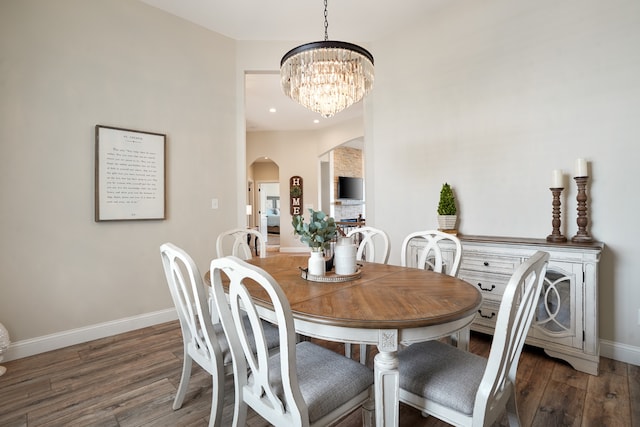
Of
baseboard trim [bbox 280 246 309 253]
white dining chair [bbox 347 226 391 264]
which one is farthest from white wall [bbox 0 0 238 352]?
baseboard trim [bbox 280 246 309 253]

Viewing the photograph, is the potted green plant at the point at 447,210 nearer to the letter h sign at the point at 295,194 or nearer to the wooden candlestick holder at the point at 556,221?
the wooden candlestick holder at the point at 556,221

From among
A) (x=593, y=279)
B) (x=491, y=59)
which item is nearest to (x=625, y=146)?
(x=593, y=279)

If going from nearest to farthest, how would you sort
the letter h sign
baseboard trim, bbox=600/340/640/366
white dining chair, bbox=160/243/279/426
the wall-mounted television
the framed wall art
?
white dining chair, bbox=160/243/279/426, baseboard trim, bbox=600/340/640/366, the framed wall art, the letter h sign, the wall-mounted television

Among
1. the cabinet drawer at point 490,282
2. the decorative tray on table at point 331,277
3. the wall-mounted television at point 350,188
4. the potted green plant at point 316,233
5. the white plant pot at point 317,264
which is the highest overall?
the wall-mounted television at point 350,188

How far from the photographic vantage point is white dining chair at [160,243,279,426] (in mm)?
1370

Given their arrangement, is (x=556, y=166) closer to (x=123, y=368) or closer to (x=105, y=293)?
(x=123, y=368)

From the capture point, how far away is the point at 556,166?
246cm

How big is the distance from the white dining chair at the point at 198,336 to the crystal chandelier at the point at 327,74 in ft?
4.56

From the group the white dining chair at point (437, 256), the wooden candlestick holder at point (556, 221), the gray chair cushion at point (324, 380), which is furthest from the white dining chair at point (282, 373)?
the wooden candlestick holder at point (556, 221)

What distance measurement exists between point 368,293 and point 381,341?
34 cm

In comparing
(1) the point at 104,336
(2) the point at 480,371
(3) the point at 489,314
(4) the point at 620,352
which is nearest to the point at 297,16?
(3) the point at 489,314

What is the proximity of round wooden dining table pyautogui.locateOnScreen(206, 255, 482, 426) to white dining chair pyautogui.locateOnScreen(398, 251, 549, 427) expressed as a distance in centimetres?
15

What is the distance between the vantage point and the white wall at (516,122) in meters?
2.21

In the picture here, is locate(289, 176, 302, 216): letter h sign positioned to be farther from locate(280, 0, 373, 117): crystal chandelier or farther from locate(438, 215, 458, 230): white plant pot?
locate(280, 0, 373, 117): crystal chandelier
